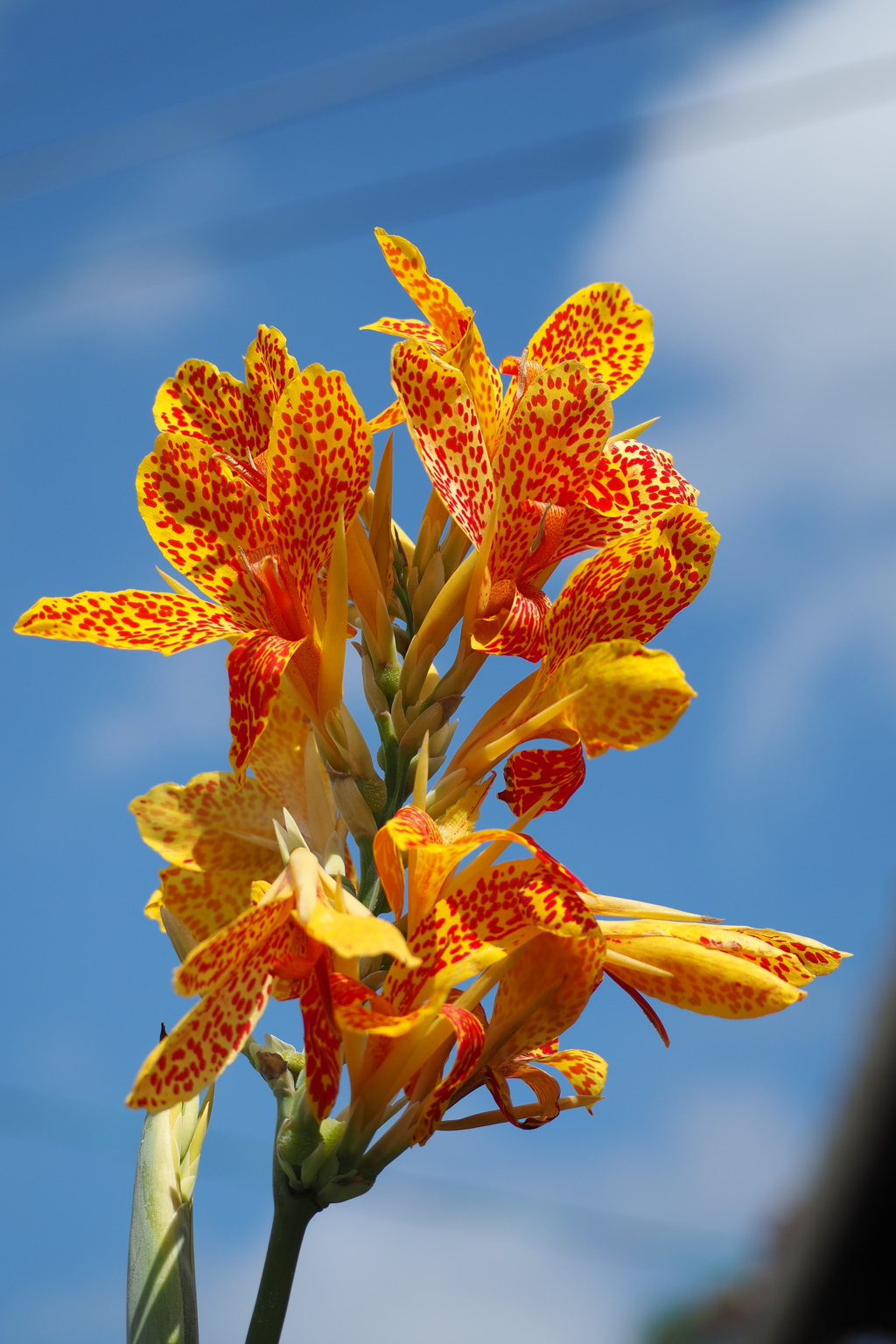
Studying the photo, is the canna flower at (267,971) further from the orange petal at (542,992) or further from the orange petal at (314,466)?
the orange petal at (314,466)

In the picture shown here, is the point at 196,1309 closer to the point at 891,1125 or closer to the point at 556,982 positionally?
the point at 556,982

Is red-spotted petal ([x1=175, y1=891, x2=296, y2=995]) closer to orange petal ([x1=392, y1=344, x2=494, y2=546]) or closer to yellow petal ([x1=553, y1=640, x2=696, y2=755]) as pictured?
yellow petal ([x1=553, y1=640, x2=696, y2=755])

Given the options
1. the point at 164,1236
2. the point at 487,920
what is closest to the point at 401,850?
the point at 487,920

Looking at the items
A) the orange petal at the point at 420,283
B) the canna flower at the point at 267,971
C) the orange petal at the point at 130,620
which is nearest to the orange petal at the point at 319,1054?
the canna flower at the point at 267,971

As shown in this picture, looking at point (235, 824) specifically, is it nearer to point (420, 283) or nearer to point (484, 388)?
point (484, 388)

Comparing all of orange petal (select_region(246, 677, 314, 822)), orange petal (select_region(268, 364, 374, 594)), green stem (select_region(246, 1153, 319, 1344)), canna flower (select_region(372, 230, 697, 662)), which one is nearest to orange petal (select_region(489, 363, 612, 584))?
canna flower (select_region(372, 230, 697, 662))

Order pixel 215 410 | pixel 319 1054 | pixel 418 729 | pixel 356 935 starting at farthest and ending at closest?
pixel 215 410 < pixel 418 729 < pixel 319 1054 < pixel 356 935
